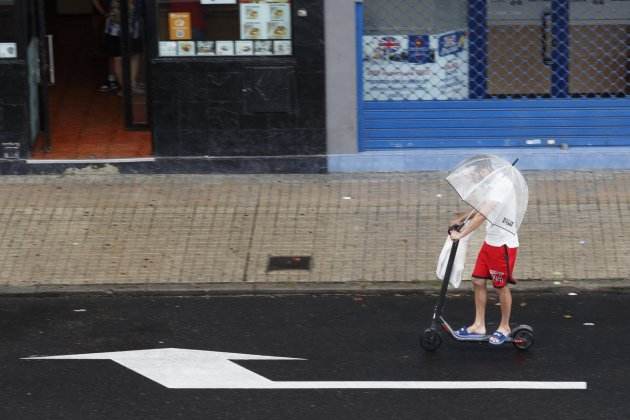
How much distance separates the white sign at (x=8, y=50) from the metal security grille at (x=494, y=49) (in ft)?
12.5

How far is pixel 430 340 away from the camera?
858 centimetres

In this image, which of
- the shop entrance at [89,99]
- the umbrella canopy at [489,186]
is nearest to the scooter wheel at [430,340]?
the umbrella canopy at [489,186]

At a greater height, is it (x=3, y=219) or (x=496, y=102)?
(x=496, y=102)

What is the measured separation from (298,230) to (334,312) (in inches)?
71.5

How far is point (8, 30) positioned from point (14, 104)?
0.80 m

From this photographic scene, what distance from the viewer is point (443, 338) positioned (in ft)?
29.4

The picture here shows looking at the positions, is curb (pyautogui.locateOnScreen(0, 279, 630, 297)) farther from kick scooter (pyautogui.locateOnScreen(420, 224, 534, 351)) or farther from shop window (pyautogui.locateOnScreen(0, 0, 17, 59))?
shop window (pyautogui.locateOnScreen(0, 0, 17, 59))

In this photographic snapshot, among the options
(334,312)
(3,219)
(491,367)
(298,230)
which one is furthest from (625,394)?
(3,219)

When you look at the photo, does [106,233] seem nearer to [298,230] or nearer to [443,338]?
[298,230]

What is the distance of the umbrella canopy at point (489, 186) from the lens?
8336mm

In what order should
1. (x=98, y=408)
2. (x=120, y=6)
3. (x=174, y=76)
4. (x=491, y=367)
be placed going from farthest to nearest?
1. (x=120, y=6)
2. (x=174, y=76)
3. (x=491, y=367)
4. (x=98, y=408)

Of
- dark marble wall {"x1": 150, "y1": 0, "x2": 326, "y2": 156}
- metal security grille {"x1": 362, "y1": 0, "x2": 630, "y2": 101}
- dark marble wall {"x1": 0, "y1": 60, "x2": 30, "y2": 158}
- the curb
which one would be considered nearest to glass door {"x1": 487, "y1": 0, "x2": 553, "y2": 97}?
metal security grille {"x1": 362, "y1": 0, "x2": 630, "y2": 101}

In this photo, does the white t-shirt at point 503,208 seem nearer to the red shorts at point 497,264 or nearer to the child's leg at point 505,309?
the red shorts at point 497,264

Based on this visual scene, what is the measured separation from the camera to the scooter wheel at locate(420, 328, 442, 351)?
856cm
